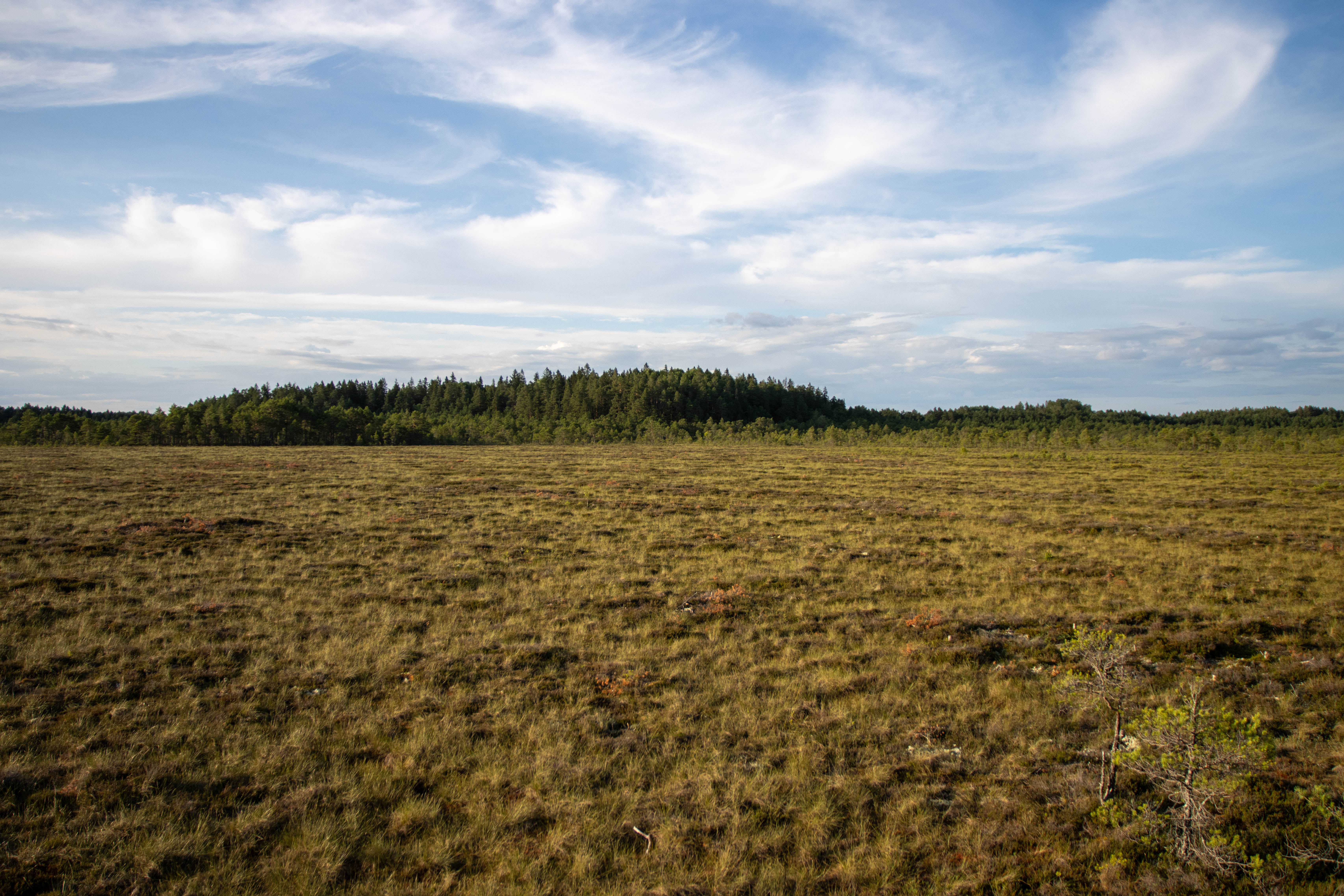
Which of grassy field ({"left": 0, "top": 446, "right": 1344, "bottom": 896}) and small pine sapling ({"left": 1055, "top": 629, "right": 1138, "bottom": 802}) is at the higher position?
small pine sapling ({"left": 1055, "top": 629, "right": 1138, "bottom": 802})

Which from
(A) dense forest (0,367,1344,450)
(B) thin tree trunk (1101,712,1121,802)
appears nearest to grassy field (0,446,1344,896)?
(B) thin tree trunk (1101,712,1121,802)

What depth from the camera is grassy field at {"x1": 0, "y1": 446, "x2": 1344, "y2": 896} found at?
5.45 metres

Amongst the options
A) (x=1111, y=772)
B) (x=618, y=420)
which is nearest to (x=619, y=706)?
(x=1111, y=772)

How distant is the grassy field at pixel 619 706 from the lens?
545cm

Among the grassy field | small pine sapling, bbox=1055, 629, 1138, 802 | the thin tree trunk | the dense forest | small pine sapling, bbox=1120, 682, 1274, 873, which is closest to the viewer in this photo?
small pine sapling, bbox=1120, 682, 1274, 873

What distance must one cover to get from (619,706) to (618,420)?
122693mm

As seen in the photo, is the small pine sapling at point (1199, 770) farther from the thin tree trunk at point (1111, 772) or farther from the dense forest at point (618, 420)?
the dense forest at point (618, 420)

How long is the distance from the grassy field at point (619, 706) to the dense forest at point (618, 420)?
3106 inches

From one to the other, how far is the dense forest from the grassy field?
259 ft

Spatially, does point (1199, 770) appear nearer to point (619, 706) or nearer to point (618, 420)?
point (619, 706)

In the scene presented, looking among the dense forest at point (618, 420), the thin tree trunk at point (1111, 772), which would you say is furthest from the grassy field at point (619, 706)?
the dense forest at point (618, 420)

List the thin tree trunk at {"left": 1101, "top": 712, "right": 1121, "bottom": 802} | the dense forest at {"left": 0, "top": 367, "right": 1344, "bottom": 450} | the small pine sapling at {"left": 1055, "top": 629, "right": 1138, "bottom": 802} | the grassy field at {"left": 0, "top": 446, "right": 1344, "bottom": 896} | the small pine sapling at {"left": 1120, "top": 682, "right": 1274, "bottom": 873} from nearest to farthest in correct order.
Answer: the small pine sapling at {"left": 1120, "top": 682, "right": 1274, "bottom": 873}
the grassy field at {"left": 0, "top": 446, "right": 1344, "bottom": 896}
the thin tree trunk at {"left": 1101, "top": 712, "right": 1121, "bottom": 802}
the small pine sapling at {"left": 1055, "top": 629, "right": 1138, "bottom": 802}
the dense forest at {"left": 0, "top": 367, "right": 1344, "bottom": 450}

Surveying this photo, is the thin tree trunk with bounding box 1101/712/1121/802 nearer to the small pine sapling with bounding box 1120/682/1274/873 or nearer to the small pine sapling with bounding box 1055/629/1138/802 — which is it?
the small pine sapling with bounding box 1055/629/1138/802

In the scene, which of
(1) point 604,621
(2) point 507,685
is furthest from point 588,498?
(2) point 507,685
